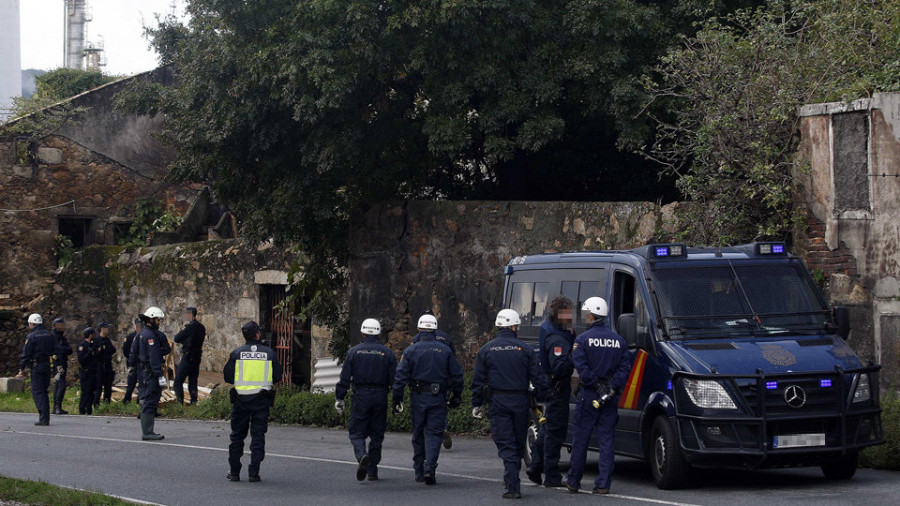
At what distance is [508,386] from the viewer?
1077 cm

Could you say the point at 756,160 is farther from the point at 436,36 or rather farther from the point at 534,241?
the point at 436,36

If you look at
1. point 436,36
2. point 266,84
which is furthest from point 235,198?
point 436,36

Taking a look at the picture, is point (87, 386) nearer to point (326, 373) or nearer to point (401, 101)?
point (326, 373)

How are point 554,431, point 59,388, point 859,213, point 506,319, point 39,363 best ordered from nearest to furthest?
point 554,431 < point 506,319 < point 859,213 < point 39,363 < point 59,388

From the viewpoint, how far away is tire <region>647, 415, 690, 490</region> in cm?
1038

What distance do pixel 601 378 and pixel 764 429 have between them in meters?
1.49

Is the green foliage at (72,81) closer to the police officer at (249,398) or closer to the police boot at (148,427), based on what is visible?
the police boot at (148,427)

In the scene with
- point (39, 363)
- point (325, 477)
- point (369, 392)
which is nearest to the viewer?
point (369, 392)

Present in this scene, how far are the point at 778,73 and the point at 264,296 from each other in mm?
13556

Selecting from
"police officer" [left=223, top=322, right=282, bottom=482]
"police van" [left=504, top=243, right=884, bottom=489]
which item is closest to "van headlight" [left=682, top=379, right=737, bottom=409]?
"police van" [left=504, top=243, right=884, bottom=489]

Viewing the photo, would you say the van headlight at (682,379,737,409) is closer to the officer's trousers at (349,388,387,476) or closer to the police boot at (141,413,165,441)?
the officer's trousers at (349,388,387,476)

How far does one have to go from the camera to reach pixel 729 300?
11227 mm

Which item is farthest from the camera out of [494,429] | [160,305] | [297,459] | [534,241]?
[160,305]

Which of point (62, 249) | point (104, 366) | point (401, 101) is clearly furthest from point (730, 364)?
point (62, 249)
